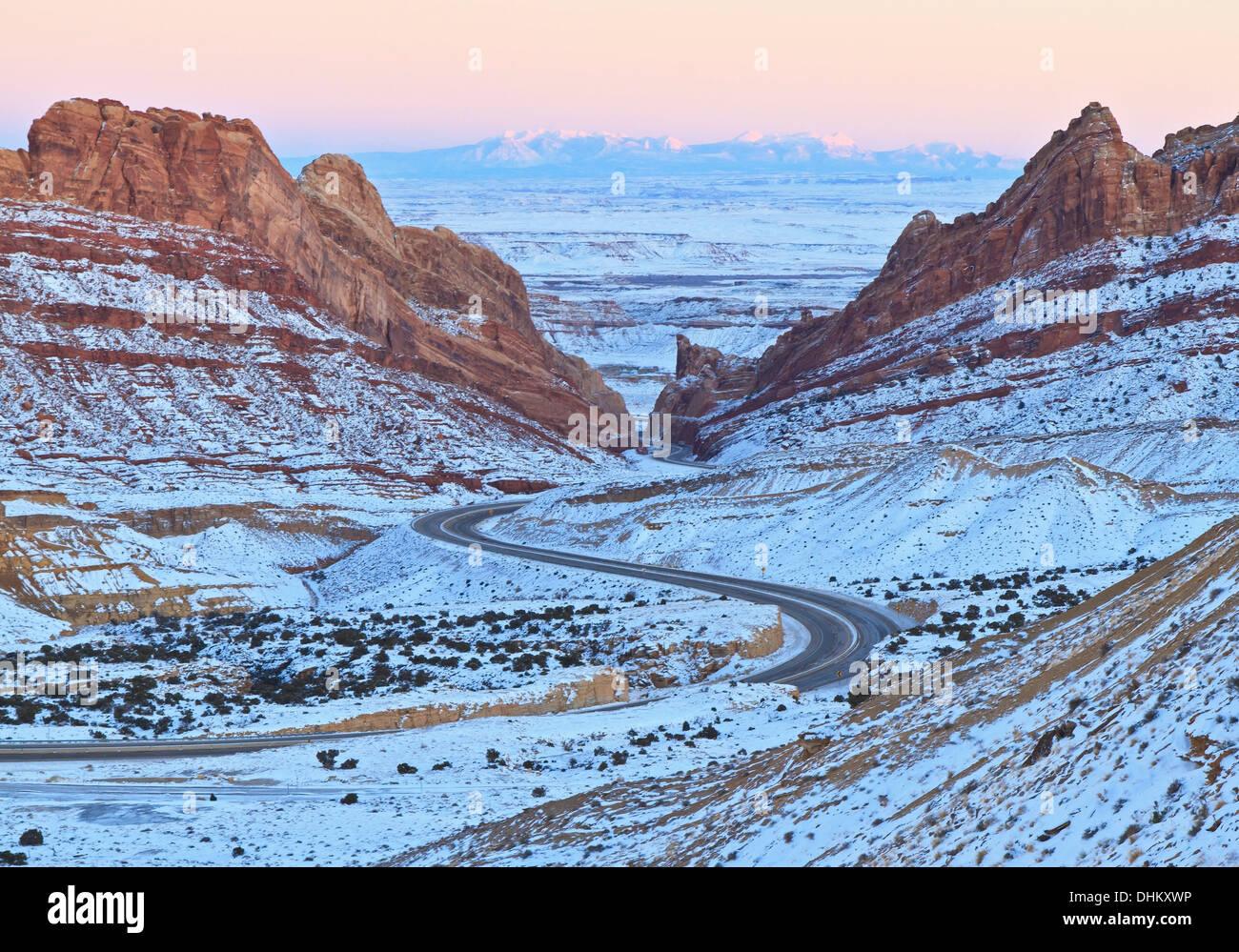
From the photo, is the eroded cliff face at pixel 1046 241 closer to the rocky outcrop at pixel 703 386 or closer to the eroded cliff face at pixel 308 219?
the rocky outcrop at pixel 703 386

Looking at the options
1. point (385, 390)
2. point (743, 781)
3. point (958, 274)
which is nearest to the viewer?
point (743, 781)

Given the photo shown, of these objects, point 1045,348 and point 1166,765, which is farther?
point 1045,348

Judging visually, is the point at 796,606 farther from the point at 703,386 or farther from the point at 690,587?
the point at 703,386

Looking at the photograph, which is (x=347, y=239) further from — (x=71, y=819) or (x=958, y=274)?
(x=71, y=819)

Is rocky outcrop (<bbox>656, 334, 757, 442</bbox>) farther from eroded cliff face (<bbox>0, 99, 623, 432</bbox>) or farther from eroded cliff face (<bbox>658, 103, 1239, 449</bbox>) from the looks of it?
eroded cliff face (<bbox>658, 103, 1239, 449</bbox>)

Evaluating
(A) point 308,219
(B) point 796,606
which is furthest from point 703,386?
(B) point 796,606
